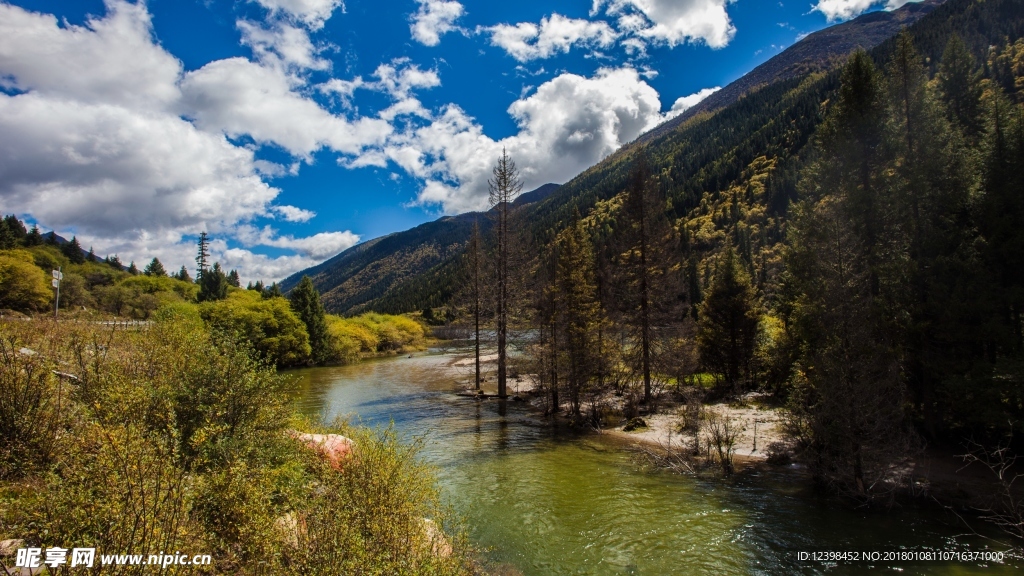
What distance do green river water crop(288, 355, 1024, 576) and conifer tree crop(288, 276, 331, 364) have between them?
50.3m

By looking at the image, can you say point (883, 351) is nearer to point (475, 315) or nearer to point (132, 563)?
point (132, 563)

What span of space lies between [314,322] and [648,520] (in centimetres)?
6318

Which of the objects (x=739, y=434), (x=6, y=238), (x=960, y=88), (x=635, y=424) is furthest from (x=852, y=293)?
(x=6, y=238)

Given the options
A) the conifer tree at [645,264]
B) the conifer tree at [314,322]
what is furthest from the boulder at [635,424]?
the conifer tree at [314,322]

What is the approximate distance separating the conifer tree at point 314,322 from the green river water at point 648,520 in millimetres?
50349

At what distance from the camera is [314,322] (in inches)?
2571

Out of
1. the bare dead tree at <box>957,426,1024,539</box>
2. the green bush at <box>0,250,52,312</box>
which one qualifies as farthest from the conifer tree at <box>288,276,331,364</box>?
the bare dead tree at <box>957,426,1024,539</box>

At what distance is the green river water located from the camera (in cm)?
1044

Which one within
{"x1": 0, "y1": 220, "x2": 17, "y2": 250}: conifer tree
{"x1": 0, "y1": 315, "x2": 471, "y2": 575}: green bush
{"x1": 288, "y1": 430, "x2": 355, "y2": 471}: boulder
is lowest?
{"x1": 288, "y1": 430, "x2": 355, "y2": 471}: boulder

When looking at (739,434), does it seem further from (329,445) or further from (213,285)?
(213,285)

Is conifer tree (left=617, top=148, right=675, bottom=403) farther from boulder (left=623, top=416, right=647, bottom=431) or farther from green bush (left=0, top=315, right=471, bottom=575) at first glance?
green bush (left=0, top=315, right=471, bottom=575)

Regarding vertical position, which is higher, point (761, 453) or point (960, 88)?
point (960, 88)

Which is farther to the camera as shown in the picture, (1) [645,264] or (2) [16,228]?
(2) [16,228]

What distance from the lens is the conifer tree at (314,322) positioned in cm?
6425
